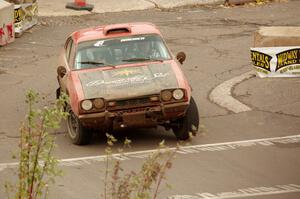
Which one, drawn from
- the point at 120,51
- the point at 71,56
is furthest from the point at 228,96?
the point at 71,56

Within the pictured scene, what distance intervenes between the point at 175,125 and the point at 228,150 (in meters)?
0.85

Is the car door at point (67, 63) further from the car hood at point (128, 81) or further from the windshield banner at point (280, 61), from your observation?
the windshield banner at point (280, 61)

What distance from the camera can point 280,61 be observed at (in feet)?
57.0

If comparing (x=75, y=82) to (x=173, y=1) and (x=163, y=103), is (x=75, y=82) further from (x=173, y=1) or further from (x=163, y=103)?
(x=173, y=1)

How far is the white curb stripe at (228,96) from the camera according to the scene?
15383 mm

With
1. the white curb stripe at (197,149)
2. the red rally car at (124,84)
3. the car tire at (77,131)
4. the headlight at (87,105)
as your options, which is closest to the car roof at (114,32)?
the red rally car at (124,84)

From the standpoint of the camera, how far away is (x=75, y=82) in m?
13.0

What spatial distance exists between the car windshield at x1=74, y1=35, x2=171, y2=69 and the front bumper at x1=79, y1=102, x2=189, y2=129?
3.86 feet

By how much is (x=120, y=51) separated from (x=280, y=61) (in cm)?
469

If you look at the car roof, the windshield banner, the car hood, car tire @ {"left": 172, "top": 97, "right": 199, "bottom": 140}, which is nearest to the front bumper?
the car hood

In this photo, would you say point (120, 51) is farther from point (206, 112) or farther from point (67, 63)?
point (206, 112)

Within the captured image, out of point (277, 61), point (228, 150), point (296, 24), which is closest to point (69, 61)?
point (228, 150)

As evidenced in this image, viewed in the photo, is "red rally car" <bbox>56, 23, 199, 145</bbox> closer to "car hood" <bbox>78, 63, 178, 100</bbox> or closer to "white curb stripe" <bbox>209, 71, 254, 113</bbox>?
"car hood" <bbox>78, 63, 178, 100</bbox>

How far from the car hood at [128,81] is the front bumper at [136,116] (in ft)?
0.72
